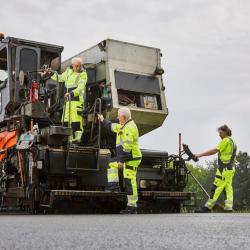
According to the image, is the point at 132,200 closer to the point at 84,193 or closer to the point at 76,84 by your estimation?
the point at 84,193

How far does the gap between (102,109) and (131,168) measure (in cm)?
121

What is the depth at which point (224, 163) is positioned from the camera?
10609 millimetres

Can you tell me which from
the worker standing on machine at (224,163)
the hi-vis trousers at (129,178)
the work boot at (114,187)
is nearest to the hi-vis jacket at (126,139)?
the hi-vis trousers at (129,178)

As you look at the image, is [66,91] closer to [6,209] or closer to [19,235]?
[6,209]

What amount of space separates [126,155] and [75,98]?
1289 mm

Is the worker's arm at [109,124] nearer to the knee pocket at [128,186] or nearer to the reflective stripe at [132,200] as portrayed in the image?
the knee pocket at [128,186]

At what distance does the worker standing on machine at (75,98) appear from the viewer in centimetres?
905

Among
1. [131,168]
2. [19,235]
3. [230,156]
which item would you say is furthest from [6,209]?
[19,235]

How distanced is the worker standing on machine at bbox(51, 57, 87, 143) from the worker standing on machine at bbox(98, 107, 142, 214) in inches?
19.4

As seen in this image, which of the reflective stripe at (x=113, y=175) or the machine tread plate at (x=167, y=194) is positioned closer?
the reflective stripe at (x=113, y=175)

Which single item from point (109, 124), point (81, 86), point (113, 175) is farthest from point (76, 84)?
point (113, 175)

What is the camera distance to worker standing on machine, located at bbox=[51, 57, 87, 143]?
9.05 metres

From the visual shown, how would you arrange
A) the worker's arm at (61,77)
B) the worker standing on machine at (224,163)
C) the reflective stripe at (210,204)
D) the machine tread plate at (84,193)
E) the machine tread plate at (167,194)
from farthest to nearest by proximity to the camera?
the worker standing on machine at (224,163)
the reflective stripe at (210,204)
the worker's arm at (61,77)
the machine tread plate at (167,194)
the machine tread plate at (84,193)

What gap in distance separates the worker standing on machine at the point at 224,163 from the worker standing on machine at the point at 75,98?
2601mm
